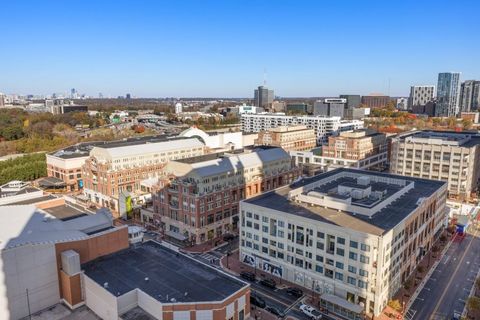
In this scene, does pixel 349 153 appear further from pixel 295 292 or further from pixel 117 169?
pixel 295 292

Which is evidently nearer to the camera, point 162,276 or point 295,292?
point 162,276

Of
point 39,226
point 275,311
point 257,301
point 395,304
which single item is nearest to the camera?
point 395,304

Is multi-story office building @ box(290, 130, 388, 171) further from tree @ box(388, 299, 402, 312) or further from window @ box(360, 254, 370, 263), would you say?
window @ box(360, 254, 370, 263)

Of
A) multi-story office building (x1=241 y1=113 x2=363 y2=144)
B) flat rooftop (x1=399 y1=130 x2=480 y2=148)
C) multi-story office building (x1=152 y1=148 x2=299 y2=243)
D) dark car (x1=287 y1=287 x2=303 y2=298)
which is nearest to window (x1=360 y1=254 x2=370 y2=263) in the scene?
dark car (x1=287 y1=287 x2=303 y2=298)

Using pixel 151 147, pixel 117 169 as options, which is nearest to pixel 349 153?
pixel 151 147

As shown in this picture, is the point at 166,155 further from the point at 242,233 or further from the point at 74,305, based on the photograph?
the point at 74,305

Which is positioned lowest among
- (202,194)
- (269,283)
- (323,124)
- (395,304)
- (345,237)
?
(269,283)
